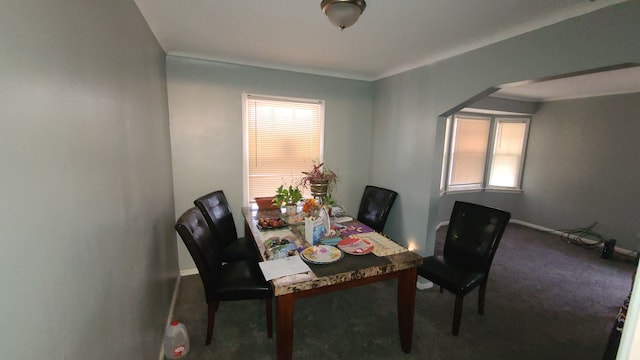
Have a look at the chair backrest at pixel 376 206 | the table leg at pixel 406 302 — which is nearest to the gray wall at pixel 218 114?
the chair backrest at pixel 376 206

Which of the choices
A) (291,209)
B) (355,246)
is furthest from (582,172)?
(291,209)

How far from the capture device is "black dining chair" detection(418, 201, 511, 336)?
2076 millimetres

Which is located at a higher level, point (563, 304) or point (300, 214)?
point (300, 214)

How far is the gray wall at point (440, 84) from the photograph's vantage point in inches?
57.7

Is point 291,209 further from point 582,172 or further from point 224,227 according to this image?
point 582,172

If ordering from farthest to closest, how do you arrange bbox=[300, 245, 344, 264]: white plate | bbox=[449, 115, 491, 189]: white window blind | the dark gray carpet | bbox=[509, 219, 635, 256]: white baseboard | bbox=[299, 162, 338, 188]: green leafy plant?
bbox=[449, 115, 491, 189]: white window blind
bbox=[509, 219, 635, 256]: white baseboard
bbox=[299, 162, 338, 188]: green leafy plant
the dark gray carpet
bbox=[300, 245, 344, 264]: white plate

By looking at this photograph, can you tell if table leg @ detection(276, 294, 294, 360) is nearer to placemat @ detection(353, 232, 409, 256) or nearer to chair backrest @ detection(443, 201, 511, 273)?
placemat @ detection(353, 232, 409, 256)

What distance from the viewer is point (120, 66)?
4.23 ft

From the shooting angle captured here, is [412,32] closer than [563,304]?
Yes

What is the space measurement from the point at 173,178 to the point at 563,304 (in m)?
4.18

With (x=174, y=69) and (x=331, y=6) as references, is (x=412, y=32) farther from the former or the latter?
(x=174, y=69)

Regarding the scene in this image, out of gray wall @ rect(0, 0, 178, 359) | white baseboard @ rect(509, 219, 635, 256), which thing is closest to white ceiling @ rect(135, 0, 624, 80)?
gray wall @ rect(0, 0, 178, 359)

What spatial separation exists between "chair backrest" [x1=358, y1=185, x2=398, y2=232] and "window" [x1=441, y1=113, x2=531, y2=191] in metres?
2.14

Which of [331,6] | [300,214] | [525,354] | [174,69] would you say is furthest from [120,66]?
[525,354]
